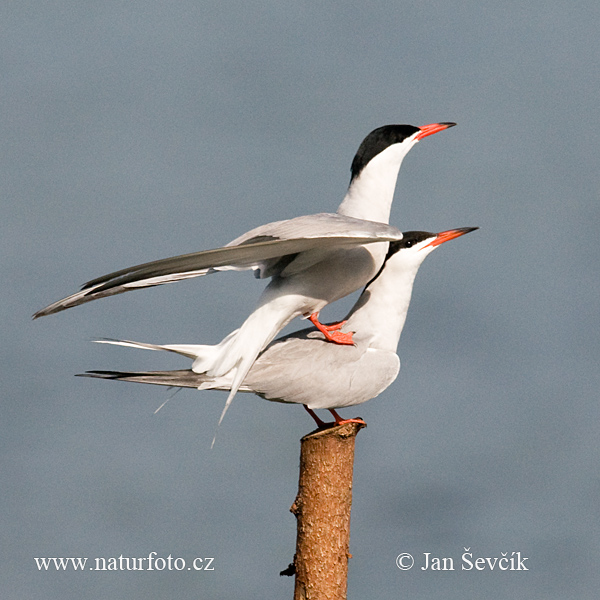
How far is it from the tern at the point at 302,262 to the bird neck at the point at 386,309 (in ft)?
0.39

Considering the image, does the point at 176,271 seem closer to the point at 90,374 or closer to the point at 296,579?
the point at 90,374

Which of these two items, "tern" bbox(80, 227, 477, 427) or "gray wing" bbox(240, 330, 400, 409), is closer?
"tern" bbox(80, 227, 477, 427)

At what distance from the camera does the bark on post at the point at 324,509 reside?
4789 millimetres

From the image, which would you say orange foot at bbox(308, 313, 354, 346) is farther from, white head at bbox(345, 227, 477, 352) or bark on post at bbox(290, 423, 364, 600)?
bark on post at bbox(290, 423, 364, 600)

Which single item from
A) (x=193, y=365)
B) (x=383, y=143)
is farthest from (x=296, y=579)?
(x=383, y=143)

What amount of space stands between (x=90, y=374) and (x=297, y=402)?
3.40ft

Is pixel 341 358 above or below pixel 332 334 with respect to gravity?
below

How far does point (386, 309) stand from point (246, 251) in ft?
4.57

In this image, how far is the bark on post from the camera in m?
4.79

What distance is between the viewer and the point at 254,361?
486 cm

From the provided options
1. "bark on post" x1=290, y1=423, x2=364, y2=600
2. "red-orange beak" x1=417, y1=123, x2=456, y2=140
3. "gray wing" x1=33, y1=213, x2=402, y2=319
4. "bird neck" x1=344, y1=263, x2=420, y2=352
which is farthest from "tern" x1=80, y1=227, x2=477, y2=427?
"red-orange beak" x1=417, y1=123, x2=456, y2=140

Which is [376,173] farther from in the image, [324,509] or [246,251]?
[324,509]

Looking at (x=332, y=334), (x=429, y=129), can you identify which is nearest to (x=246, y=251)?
(x=332, y=334)

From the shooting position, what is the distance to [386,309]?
212 inches
